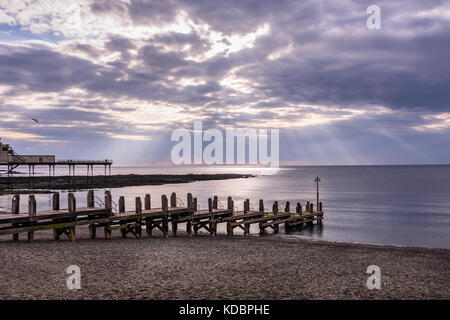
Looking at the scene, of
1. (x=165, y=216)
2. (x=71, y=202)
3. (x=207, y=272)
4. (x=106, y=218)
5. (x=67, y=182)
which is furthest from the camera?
(x=67, y=182)

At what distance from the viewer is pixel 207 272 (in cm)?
1472

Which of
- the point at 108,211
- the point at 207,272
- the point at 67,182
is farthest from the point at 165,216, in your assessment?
the point at 67,182

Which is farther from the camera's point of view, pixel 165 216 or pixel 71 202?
pixel 165 216

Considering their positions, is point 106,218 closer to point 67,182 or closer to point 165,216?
point 165,216

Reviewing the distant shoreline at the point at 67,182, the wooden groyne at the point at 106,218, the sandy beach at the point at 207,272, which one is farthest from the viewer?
the distant shoreline at the point at 67,182

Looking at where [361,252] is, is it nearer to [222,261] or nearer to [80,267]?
[222,261]

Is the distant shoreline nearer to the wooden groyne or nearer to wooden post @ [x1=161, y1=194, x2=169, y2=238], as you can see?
the wooden groyne

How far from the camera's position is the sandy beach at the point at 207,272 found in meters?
12.0

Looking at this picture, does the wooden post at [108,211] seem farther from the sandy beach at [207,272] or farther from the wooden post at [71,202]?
the wooden post at [71,202]

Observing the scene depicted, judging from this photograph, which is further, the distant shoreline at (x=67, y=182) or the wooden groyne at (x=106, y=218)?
the distant shoreline at (x=67, y=182)

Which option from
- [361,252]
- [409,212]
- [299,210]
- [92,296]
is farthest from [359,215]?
[92,296]

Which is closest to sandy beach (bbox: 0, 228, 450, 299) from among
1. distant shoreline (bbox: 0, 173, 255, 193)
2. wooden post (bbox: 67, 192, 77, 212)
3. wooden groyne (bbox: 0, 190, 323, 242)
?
wooden groyne (bbox: 0, 190, 323, 242)

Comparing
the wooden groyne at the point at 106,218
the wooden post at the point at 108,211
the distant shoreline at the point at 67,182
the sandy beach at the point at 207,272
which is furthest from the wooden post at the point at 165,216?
the distant shoreline at the point at 67,182

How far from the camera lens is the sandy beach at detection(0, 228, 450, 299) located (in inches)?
474
